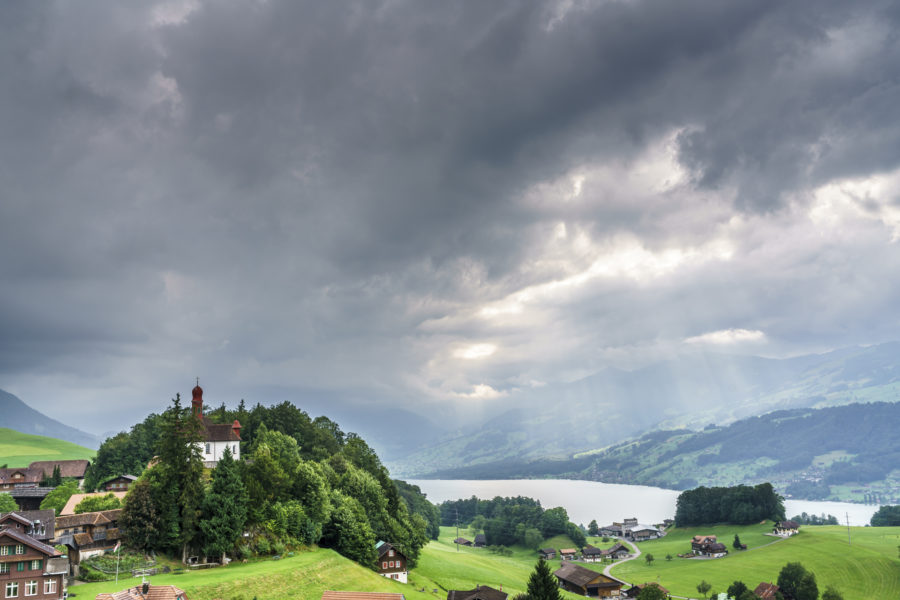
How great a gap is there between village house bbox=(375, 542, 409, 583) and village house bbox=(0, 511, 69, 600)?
38.2 metres

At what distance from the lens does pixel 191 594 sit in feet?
155

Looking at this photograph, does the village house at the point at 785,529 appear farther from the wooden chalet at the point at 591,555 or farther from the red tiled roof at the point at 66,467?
the red tiled roof at the point at 66,467

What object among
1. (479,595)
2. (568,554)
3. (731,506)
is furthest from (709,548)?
(479,595)

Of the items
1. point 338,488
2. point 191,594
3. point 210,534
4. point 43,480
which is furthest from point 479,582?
point 43,480

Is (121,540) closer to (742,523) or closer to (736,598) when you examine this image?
(736,598)

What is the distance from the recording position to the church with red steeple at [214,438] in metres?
81.6

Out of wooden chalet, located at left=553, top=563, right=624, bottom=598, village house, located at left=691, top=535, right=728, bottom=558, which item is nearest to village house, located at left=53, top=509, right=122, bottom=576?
wooden chalet, located at left=553, top=563, right=624, bottom=598

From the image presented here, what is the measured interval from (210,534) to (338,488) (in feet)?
91.8

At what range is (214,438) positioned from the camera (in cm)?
8262

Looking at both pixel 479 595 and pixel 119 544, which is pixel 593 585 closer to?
pixel 479 595

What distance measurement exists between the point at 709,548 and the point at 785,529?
24835 millimetres

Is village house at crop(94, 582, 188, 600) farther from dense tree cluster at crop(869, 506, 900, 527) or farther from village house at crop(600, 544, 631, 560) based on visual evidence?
dense tree cluster at crop(869, 506, 900, 527)

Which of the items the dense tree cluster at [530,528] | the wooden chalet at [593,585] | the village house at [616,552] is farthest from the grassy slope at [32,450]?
the village house at [616,552]

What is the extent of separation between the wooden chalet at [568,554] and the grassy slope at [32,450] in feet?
443
